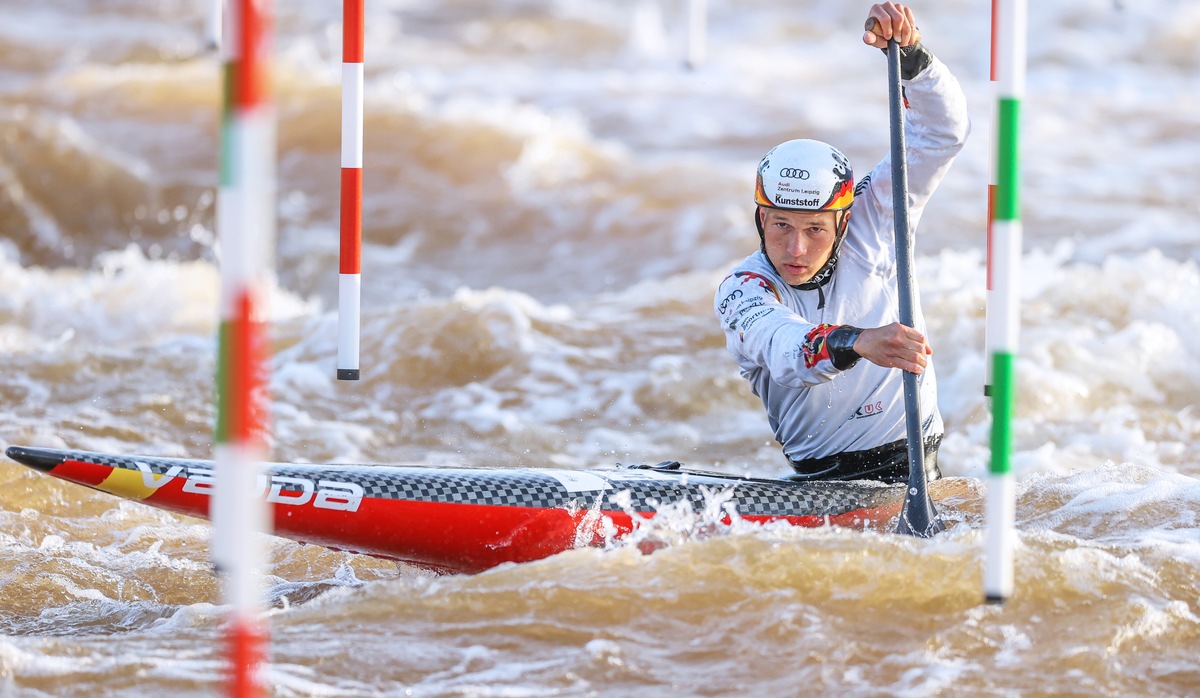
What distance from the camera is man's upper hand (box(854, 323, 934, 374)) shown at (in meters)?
3.47

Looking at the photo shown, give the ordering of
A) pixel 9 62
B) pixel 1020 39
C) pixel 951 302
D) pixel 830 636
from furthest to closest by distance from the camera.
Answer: pixel 9 62 < pixel 951 302 < pixel 830 636 < pixel 1020 39

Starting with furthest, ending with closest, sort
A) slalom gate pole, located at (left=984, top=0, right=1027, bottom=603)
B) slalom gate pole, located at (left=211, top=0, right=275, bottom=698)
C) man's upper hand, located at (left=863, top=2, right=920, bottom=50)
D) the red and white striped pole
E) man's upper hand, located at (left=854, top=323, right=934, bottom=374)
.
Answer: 1. the red and white striped pole
2. man's upper hand, located at (left=863, top=2, right=920, bottom=50)
3. man's upper hand, located at (left=854, top=323, right=934, bottom=374)
4. slalom gate pole, located at (left=984, top=0, right=1027, bottom=603)
5. slalom gate pole, located at (left=211, top=0, right=275, bottom=698)

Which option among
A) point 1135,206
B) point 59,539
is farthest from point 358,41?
point 1135,206

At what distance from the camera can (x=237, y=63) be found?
2.41 meters

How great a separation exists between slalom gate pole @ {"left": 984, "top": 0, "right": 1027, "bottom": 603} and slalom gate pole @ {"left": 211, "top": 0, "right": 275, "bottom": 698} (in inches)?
57.5

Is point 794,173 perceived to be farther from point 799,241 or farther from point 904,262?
point 904,262

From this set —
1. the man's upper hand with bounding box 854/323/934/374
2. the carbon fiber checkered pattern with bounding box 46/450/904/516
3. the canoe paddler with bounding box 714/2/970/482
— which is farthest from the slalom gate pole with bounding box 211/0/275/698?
the canoe paddler with bounding box 714/2/970/482

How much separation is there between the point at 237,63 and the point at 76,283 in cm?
747

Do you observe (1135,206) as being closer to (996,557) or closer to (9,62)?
(996,557)

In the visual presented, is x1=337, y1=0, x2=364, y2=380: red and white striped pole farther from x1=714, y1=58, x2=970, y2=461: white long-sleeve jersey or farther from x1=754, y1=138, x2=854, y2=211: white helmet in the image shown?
x1=754, y1=138, x2=854, y2=211: white helmet

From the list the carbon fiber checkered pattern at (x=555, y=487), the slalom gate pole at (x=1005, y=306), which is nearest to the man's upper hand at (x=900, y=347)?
the slalom gate pole at (x=1005, y=306)

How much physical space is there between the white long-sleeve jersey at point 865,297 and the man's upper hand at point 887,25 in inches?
10.0

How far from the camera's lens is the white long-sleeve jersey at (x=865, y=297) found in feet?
14.0

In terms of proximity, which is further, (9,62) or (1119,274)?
(9,62)
